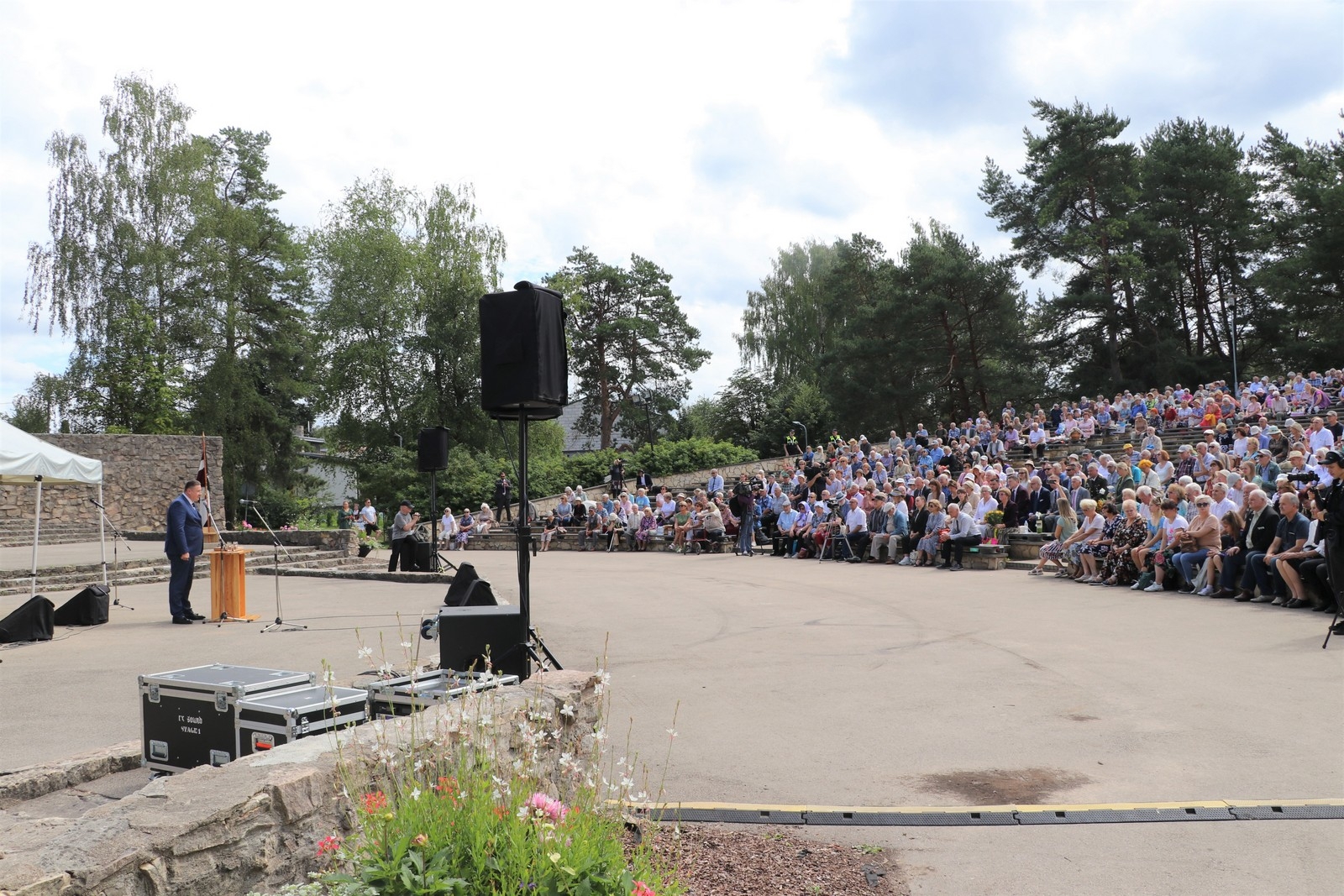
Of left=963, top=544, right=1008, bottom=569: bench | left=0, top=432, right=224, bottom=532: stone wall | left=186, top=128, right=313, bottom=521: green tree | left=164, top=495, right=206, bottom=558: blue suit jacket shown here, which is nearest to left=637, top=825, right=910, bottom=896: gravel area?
left=164, top=495, right=206, bottom=558: blue suit jacket

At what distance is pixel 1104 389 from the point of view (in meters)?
37.7

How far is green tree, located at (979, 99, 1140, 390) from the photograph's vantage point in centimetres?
3688

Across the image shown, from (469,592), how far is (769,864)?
4.38 metres

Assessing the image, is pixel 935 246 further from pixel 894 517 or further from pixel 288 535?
pixel 288 535

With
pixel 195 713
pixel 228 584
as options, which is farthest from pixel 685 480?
pixel 195 713

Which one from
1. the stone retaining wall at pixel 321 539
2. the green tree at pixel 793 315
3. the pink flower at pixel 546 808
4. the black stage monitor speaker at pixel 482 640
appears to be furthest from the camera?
the green tree at pixel 793 315

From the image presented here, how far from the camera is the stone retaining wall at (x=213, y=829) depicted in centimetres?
228

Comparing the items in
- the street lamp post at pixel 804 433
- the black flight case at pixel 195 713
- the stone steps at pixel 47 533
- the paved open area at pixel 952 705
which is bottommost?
the paved open area at pixel 952 705

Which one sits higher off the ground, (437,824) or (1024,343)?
(1024,343)

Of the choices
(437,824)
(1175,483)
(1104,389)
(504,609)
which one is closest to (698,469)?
(1104,389)

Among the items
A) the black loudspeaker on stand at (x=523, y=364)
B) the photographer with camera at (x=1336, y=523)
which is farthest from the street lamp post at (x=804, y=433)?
the black loudspeaker on stand at (x=523, y=364)

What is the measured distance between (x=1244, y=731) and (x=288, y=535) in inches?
827

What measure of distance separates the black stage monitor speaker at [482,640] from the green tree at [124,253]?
101 ft

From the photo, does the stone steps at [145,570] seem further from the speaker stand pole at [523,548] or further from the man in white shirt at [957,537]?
the man in white shirt at [957,537]
